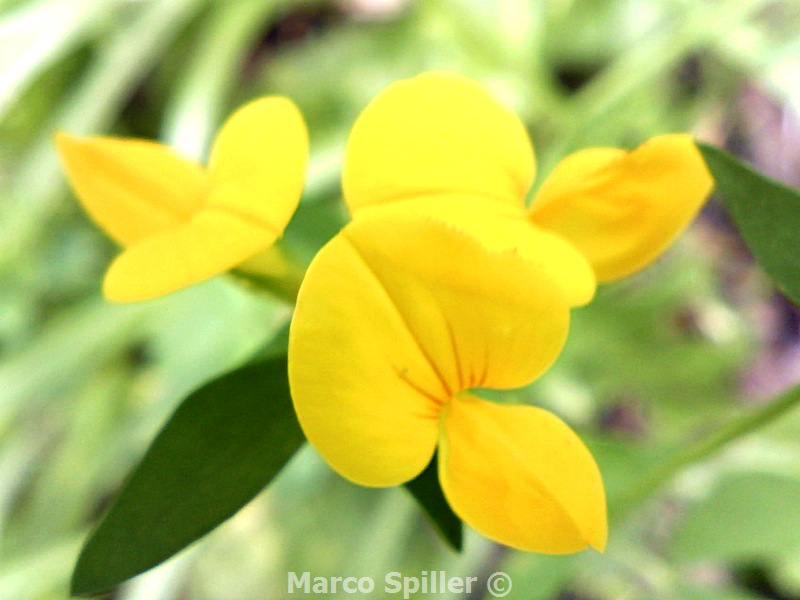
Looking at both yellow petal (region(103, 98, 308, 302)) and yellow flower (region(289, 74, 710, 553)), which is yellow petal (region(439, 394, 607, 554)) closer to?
yellow flower (region(289, 74, 710, 553))

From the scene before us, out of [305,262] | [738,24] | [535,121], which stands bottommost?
[535,121]

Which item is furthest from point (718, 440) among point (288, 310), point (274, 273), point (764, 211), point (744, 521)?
point (288, 310)

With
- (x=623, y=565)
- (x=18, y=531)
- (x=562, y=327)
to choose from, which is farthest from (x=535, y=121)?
(x=18, y=531)

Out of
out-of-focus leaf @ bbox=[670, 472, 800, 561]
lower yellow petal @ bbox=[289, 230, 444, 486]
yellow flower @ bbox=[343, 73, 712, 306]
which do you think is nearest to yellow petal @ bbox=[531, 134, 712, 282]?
yellow flower @ bbox=[343, 73, 712, 306]

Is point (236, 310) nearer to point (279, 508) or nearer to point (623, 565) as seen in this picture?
point (279, 508)

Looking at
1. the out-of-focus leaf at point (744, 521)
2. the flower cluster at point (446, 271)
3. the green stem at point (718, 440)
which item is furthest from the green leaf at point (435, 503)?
the out-of-focus leaf at point (744, 521)

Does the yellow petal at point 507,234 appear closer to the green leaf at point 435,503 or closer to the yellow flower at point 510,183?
the yellow flower at point 510,183

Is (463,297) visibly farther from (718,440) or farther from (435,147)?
(718,440)
